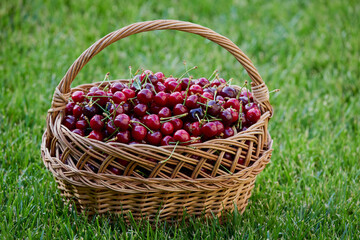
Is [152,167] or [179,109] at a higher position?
[179,109]

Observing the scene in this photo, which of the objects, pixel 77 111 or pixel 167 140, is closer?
pixel 167 140

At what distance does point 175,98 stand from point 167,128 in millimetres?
182

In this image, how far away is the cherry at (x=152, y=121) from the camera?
75.2 inches

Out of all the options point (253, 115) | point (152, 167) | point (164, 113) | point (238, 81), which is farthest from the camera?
point (238, 81)

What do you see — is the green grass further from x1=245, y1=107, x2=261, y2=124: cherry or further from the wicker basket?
x1=245, y1=107, x2=261, y2=124: cherry

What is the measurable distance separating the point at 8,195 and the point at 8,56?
6.45 feet

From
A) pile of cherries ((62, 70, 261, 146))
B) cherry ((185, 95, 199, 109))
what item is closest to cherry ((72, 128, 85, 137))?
pile of cherries ((62, 70, 261, 146))

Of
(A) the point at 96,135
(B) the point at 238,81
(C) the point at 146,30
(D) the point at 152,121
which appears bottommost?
(B) the point at 238,81

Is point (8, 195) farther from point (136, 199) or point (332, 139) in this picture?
point (332, 139)

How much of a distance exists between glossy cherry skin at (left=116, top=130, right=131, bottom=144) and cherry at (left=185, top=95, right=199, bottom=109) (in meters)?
0.30

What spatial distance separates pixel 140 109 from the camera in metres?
1.98

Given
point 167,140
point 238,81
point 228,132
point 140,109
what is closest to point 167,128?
point 167,140

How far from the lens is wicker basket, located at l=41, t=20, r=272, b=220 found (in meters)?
1.84

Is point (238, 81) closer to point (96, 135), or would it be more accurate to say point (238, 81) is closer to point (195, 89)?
point (195, 89)
